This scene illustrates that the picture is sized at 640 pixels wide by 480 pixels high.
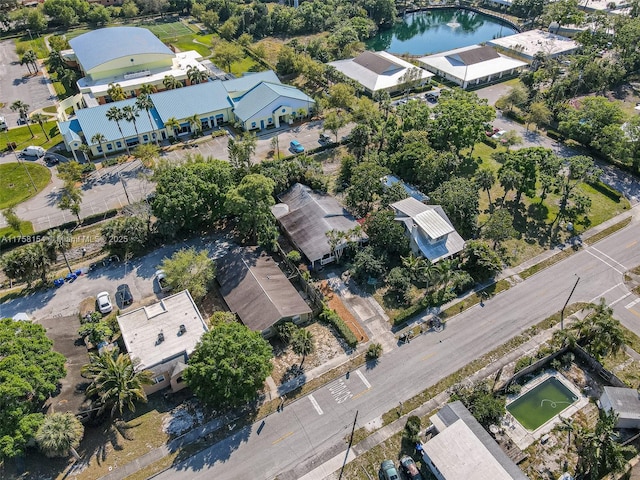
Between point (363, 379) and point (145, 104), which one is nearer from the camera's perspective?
point (363, 379)

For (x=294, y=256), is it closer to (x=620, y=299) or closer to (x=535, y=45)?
(x=620, y=299)

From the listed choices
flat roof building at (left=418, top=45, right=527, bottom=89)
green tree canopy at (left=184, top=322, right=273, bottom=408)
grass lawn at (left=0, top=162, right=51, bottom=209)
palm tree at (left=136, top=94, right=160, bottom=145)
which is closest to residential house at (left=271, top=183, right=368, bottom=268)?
green tree canopy at (left=184, top=322, right=273, bottom=408)

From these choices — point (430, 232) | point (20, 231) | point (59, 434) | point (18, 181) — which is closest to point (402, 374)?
point (430, 232)

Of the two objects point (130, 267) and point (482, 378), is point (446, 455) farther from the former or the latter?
point (130, 267)

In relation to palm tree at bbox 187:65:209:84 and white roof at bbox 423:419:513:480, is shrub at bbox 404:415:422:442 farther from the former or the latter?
palm tree at bbox 187:65:209:84

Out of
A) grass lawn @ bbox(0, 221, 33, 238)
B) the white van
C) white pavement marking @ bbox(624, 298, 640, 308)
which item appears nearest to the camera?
white pavement marking @ bbox(624, 298, 640, 308)

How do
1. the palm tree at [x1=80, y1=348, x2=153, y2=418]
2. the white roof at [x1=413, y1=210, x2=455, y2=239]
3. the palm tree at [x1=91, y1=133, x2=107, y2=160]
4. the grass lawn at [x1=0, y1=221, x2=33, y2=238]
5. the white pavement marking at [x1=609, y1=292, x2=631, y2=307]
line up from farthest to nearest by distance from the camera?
1. the palm tree at [x1=91, y1=133, x2=107, y2=160]
2. the grass lawn at [x1=0, y1=221, x2=33, y2=238]
3. the white roof at [x1=413, y1=210, x2=455, y2=239]
4. the white pavement marking at [x1=609, y1=292, x2=631, y2=307]
5. the palm tree at [x1=80, y1=348, x2=153, y2=418]
